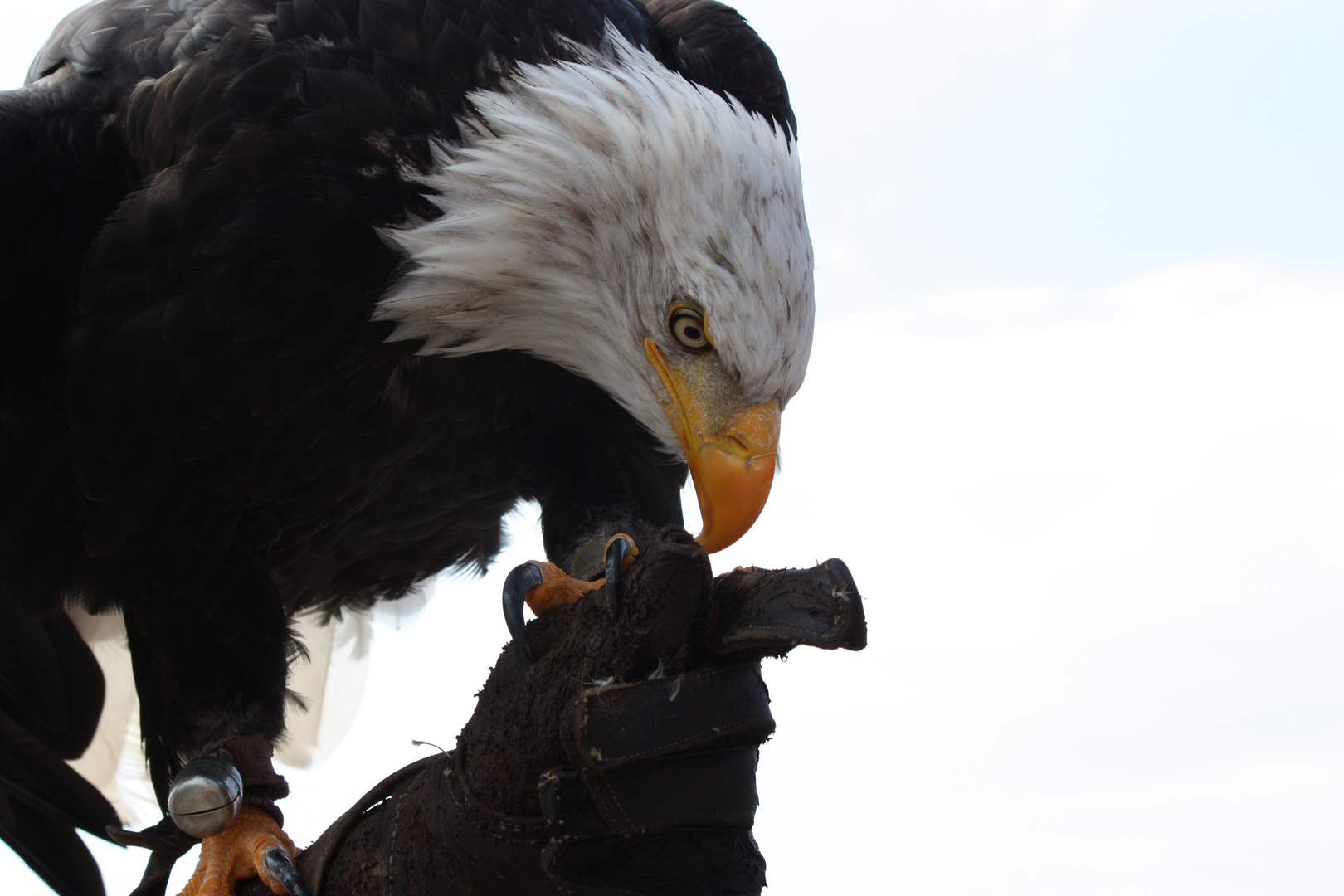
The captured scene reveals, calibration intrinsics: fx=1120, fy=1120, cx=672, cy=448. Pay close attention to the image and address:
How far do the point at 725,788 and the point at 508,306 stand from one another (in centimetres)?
94

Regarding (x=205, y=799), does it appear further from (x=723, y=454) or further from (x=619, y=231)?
(x=619, y=231)

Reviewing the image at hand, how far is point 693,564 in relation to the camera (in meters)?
1.34

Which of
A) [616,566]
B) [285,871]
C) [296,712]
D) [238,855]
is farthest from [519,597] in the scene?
[296,712]

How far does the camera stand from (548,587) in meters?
1.92

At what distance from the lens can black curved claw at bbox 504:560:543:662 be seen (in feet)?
5.43

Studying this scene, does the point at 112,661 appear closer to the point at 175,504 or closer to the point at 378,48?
the point at 175,504

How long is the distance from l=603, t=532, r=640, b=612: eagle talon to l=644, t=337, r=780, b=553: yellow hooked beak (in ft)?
0.71

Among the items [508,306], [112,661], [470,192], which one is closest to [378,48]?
[470,192]

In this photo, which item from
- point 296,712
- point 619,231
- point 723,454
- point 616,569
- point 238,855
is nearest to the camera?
point 616,569

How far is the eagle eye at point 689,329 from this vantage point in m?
1.80

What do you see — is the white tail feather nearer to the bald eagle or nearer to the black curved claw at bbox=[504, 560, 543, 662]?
the bald eagle

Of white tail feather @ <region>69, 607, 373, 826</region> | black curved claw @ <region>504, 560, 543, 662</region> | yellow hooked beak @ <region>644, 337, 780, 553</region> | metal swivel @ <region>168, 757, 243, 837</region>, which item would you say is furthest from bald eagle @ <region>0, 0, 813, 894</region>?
white tail feather @ <region>69, 607, 373, 826</region>

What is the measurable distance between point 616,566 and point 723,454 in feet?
1.22

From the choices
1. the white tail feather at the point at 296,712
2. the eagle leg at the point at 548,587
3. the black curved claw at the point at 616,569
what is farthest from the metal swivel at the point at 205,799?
the white tail feather at the point at 296,712
